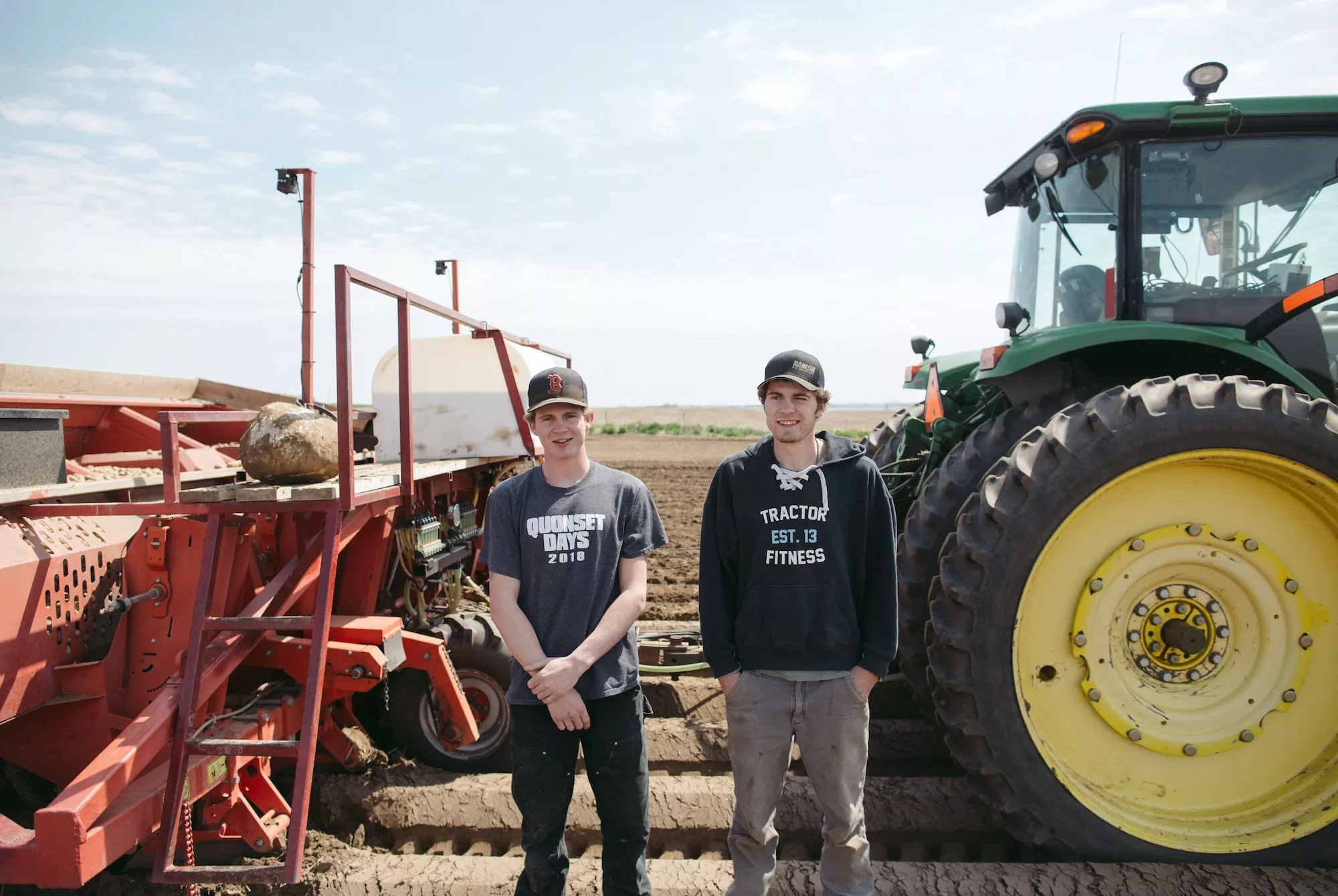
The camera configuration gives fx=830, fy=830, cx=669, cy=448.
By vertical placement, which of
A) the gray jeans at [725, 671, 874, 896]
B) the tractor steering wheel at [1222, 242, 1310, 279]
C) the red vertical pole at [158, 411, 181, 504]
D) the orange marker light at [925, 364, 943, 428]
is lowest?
the gray jeans at [725, 671, 874, 896]

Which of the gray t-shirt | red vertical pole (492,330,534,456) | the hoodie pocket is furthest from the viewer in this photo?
red vertical pole (492,330,534,456)

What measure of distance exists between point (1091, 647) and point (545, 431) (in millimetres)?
2038

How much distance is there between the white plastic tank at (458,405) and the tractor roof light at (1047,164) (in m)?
2.72

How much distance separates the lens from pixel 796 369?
2389 millimetres

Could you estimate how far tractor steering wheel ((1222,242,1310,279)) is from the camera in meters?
3.40

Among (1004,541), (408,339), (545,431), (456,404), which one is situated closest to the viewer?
(545,431)

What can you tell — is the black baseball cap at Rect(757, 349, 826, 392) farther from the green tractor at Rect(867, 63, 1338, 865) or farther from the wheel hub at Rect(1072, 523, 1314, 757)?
the wheel hub at Rect(1072, 523, 1314, 757)

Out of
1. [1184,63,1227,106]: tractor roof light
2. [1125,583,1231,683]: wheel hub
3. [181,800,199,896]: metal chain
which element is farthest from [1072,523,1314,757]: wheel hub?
[181,800,199,896]: metal chain

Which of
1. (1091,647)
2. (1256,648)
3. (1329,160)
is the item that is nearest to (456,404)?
(1091,647)

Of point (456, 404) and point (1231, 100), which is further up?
point (1231, 100)

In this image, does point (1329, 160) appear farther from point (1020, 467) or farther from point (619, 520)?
point (619, 520)

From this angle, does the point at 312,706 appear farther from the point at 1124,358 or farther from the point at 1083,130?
the point at 1083,130

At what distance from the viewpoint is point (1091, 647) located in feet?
9.54

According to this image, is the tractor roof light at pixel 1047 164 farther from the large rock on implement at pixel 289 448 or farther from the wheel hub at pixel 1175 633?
the large rock on implement at pixel 289 448
